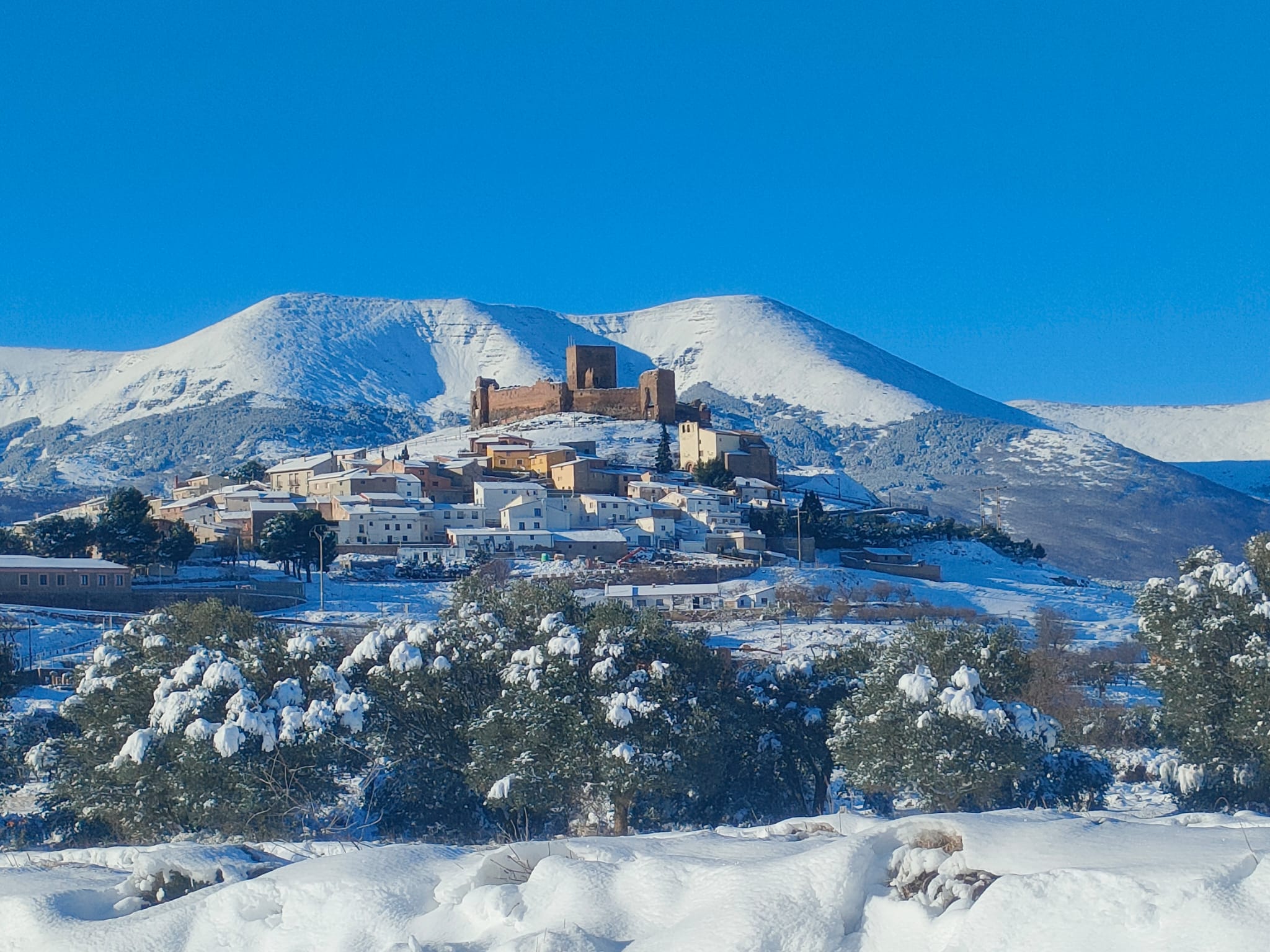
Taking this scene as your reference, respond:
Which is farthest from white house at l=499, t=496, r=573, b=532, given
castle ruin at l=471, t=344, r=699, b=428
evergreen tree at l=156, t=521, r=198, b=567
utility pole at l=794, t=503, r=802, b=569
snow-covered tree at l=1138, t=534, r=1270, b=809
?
snow-covered tree at l=1138, t=534, r=1270, b=809

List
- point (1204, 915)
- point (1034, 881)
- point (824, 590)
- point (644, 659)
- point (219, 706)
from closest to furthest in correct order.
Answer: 1. point (1204, 915)
2. point (1034, 881)
3. point (219, 706)
4. point (644, 659)
5. point (824, 590)

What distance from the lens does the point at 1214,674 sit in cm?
1900

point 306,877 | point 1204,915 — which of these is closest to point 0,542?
point 306,877

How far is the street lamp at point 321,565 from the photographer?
47469mm

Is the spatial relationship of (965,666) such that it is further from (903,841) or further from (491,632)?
(903,841)

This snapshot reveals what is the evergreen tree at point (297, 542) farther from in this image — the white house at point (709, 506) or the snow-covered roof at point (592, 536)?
the white house at point (709, 506)

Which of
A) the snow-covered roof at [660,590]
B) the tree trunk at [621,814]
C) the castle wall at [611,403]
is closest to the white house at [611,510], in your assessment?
the snow-covered roof at [660,590]

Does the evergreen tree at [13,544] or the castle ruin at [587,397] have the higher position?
the castle ruin at [587,397]

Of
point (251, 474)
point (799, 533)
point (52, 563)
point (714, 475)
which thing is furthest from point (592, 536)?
point (251, 474)

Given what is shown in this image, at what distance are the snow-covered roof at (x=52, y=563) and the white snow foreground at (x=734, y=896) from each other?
39.8 meters

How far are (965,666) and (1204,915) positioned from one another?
415 inches

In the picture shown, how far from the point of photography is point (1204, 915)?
6.46m

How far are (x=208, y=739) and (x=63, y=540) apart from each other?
39.8m

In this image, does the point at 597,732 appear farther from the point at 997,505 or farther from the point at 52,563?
the point at 997,505
